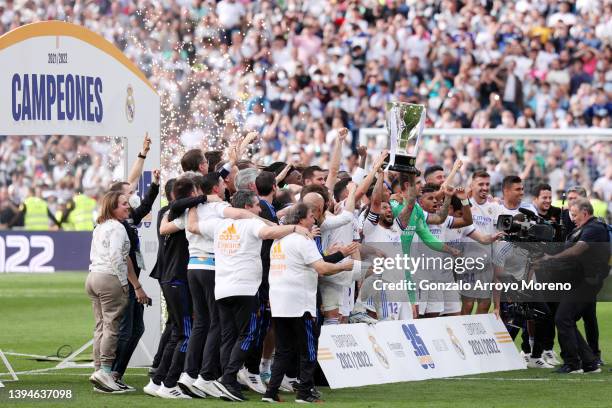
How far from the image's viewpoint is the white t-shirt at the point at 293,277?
1212 centimetres

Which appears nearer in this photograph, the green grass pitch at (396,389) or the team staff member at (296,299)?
the team staff member at (296,299)

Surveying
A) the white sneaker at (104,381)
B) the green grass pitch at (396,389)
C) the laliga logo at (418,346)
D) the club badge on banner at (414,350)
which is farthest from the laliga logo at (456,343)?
the white sneaker at (104,381)

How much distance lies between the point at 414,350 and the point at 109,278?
3.52 metres

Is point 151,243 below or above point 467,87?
below

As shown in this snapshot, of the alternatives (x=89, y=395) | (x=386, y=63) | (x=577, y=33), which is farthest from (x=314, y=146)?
(x=89, y=395)

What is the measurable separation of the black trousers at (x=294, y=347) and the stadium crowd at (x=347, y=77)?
12.0 meters

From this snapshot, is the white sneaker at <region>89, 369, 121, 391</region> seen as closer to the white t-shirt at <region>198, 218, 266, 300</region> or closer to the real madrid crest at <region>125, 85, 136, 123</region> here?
the white t-shirt at <region>198, 218, 266, 300</region>

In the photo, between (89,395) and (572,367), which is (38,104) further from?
(572,367)

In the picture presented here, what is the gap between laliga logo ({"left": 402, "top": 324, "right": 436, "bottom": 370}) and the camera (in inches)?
572

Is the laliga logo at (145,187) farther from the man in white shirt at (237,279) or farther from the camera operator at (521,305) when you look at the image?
the camera operator at (521,305)

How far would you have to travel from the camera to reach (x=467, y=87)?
29.3 m

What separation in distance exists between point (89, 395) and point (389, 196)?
13.5ft

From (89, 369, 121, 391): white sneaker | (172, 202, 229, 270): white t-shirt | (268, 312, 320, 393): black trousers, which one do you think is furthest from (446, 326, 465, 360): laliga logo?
(89, 369, 121, 391): white sneaker

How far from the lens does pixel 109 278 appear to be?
1308 cm
